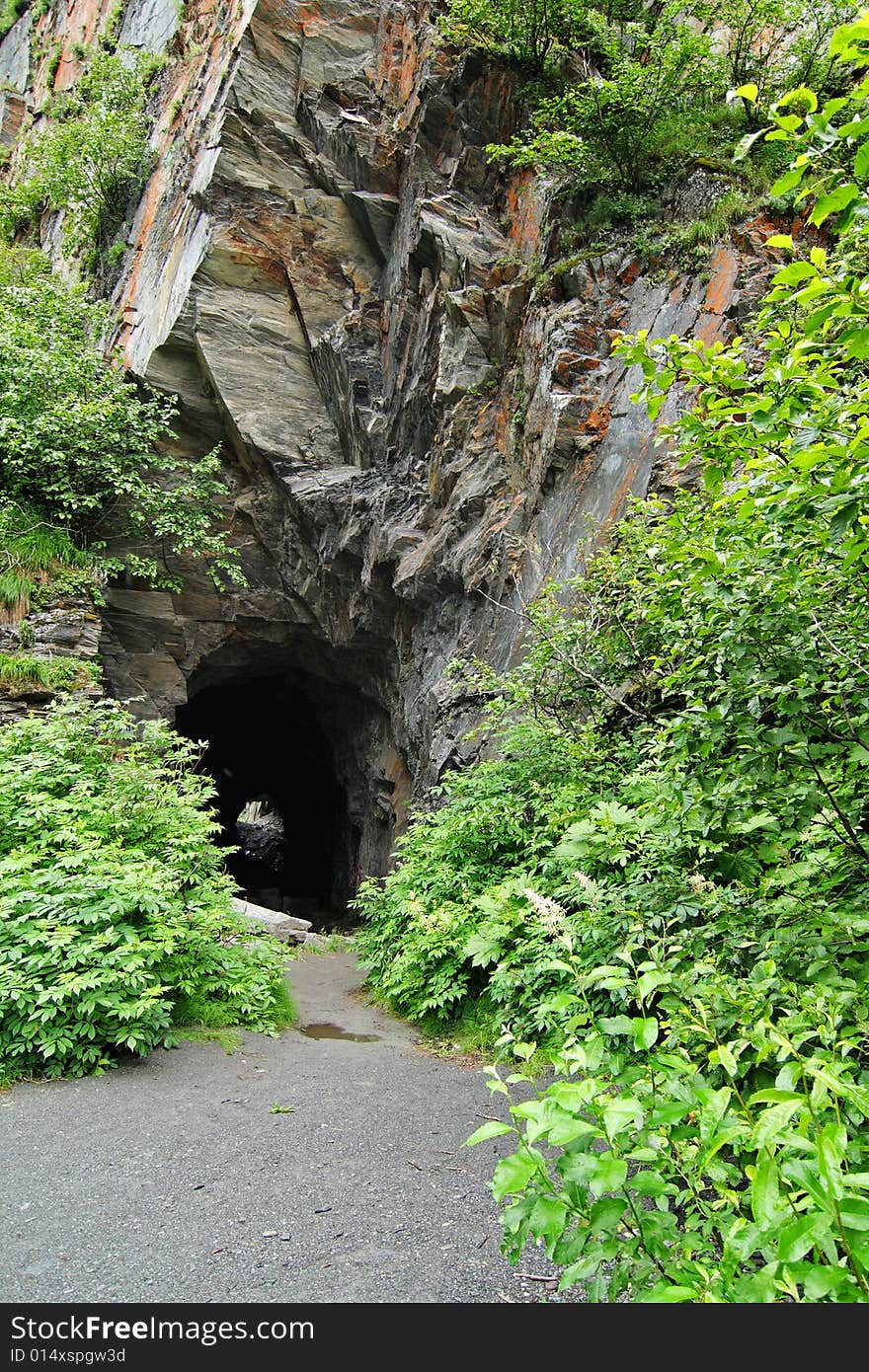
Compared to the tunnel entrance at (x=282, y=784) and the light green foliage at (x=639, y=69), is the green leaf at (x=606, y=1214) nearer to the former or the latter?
the light green foliage at (x=639, y=69)

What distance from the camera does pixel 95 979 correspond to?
420cm

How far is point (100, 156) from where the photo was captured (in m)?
16.3

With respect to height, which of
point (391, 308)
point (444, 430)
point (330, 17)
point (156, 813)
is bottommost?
point (156, 813)

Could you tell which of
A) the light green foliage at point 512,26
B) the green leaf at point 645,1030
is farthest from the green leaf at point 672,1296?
the light green foliage at point 512,26

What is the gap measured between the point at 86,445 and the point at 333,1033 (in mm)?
9601

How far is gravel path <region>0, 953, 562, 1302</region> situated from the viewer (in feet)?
7.82

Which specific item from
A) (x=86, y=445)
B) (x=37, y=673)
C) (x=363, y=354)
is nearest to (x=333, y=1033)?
(x=37, y=673)

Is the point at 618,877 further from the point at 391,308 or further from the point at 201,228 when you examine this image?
the point at 201,228

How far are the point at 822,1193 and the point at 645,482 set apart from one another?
7446 millimetres

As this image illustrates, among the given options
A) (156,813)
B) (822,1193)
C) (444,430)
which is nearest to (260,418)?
(444,430)

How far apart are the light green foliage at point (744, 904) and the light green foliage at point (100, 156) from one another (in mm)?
17927

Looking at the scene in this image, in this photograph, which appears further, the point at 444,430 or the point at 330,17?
the point at 330,17

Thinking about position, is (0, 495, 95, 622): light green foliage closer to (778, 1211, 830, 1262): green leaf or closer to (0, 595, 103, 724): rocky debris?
(0, 595, 103, 724): rocky debris

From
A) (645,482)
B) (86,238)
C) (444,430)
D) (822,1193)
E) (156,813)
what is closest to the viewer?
(822,1193)
